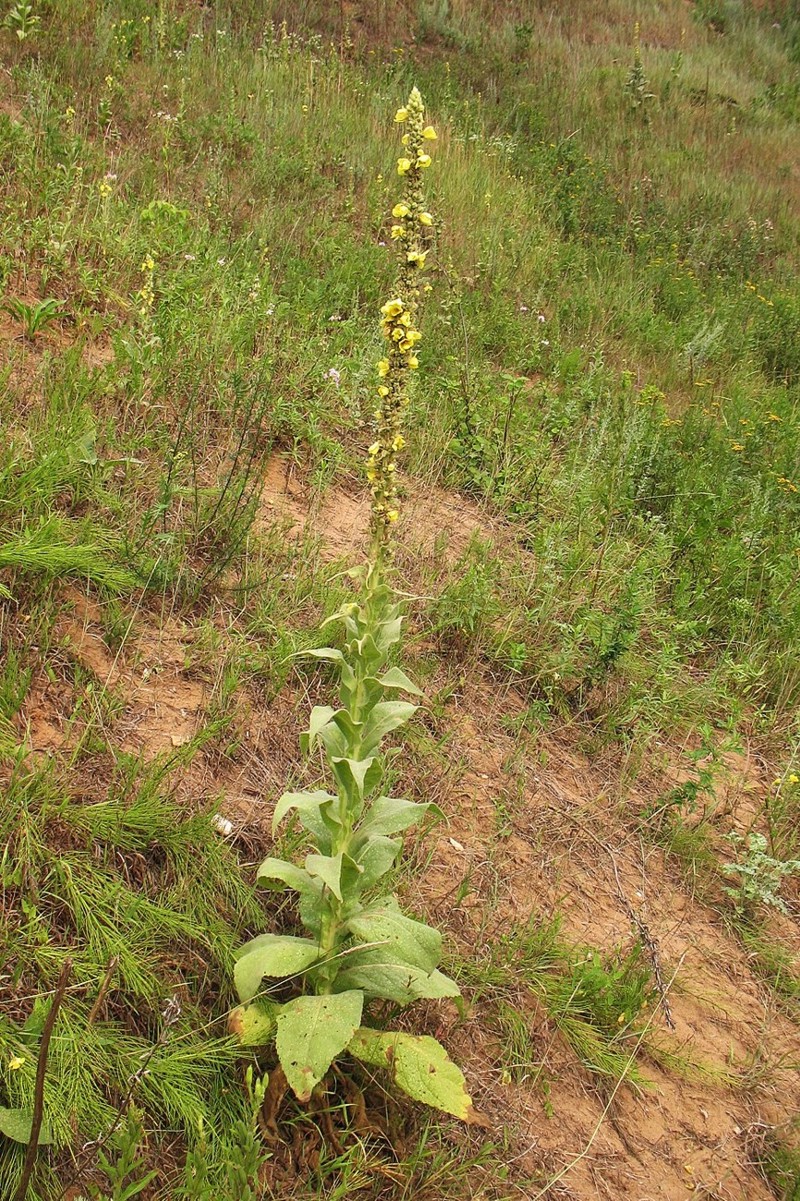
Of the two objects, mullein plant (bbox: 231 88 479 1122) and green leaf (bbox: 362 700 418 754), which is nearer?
mullein plant (bbox: 231 88 479 1122)

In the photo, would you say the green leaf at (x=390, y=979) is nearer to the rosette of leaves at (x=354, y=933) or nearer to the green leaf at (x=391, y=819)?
the rosette of leaves at (x=354, y=933)

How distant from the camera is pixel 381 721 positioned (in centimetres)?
259

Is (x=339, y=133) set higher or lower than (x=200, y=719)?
higher

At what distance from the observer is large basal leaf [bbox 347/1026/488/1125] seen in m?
2.42

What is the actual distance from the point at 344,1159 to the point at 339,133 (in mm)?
→ 7981

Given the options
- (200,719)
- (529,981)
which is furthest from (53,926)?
(529,981)

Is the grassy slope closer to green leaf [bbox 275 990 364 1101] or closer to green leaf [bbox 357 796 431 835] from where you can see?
green leaf [bbox 275 990 364 1101]

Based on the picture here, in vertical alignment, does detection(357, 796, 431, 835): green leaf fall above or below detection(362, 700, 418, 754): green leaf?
below

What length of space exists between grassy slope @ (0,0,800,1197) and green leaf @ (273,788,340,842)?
1.12 feet

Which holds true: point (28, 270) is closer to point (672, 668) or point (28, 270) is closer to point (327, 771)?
point (327, 771)

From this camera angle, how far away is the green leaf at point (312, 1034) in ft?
7.38

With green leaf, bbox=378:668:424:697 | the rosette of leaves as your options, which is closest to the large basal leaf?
the rosette of leaves

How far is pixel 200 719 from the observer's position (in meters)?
3.25

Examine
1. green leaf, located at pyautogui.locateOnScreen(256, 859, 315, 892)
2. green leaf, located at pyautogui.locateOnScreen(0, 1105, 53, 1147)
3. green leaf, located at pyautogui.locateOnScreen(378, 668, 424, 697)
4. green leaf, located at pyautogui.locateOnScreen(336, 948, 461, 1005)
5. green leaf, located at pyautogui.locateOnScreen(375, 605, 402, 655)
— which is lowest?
green leaf, located at pyautogui.locateOnScreen(0, 1105, 53, 1147)
